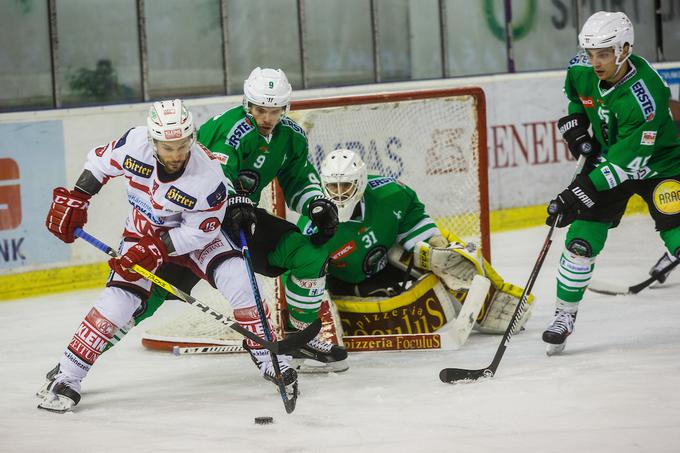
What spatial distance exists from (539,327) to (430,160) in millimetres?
1092

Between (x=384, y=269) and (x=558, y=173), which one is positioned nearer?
(x=384, y=269)

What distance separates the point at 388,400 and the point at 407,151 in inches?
78.0

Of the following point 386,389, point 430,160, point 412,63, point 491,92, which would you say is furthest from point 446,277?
point 412,63

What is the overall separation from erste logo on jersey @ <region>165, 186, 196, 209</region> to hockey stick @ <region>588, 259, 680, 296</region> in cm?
251

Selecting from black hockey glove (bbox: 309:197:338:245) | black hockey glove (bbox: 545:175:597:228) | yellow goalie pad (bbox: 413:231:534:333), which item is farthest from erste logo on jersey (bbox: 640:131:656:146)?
black hockey glove (bbox: 309:197:338:245)

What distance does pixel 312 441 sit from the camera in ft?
10.3

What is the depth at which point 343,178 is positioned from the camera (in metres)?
4.16

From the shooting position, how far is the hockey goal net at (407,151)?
4512mm

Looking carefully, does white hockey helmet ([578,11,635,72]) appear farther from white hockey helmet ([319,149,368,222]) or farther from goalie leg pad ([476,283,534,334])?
goalie leg pad ([476,283,534,334])

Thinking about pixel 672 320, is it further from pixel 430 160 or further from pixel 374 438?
pixel 374 438

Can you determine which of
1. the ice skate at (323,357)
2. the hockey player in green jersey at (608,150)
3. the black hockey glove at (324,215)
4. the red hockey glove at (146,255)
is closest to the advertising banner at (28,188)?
the ice skate at (323,357)

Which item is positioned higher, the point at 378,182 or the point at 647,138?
the point at 647,138

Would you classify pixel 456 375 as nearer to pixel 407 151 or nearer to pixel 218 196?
pixel 218 196

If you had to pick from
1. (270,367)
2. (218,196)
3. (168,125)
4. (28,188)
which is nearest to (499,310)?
(270,367)
